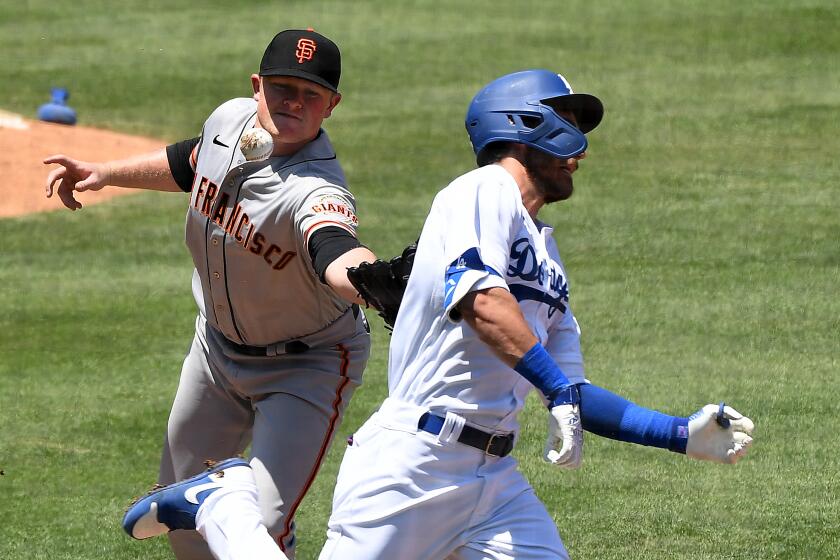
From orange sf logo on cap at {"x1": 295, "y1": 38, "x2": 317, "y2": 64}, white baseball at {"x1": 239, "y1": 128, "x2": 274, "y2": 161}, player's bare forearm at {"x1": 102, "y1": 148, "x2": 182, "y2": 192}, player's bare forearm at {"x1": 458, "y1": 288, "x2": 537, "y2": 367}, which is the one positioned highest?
orange sf logo on cap at {"x1": 295, "y1": 38, "x2": 317, "y2": 64}

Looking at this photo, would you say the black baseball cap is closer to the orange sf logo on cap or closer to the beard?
the orange sf logo on cap

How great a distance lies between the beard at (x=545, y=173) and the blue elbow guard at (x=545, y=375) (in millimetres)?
582

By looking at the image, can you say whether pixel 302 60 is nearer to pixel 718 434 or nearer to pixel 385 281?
pixel 385 281

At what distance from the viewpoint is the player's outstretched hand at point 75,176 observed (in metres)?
6.25

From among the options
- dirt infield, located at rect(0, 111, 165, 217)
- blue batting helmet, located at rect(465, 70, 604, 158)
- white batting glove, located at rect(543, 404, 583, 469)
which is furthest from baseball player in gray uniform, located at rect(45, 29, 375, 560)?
dirt infield, located at rect(0, 111, 165, 217)

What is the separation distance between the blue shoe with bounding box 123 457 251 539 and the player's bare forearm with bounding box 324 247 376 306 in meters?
0.85

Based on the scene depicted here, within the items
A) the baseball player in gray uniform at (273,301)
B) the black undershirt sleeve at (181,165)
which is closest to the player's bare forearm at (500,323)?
the baseball player in gray uniform at (273,301)

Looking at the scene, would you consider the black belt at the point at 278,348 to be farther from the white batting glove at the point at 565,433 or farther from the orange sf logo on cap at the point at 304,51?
the white batting glove at the point at 565,433

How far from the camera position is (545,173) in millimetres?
4465

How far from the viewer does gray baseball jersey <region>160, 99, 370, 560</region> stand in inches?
213

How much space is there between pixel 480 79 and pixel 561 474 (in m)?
13.1

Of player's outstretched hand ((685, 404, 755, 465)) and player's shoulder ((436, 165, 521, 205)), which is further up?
player's shoulder ((436, 165, 521, 205))

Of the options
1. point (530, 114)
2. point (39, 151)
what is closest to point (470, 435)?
point (530, 114)

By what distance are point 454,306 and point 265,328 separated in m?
1.62
